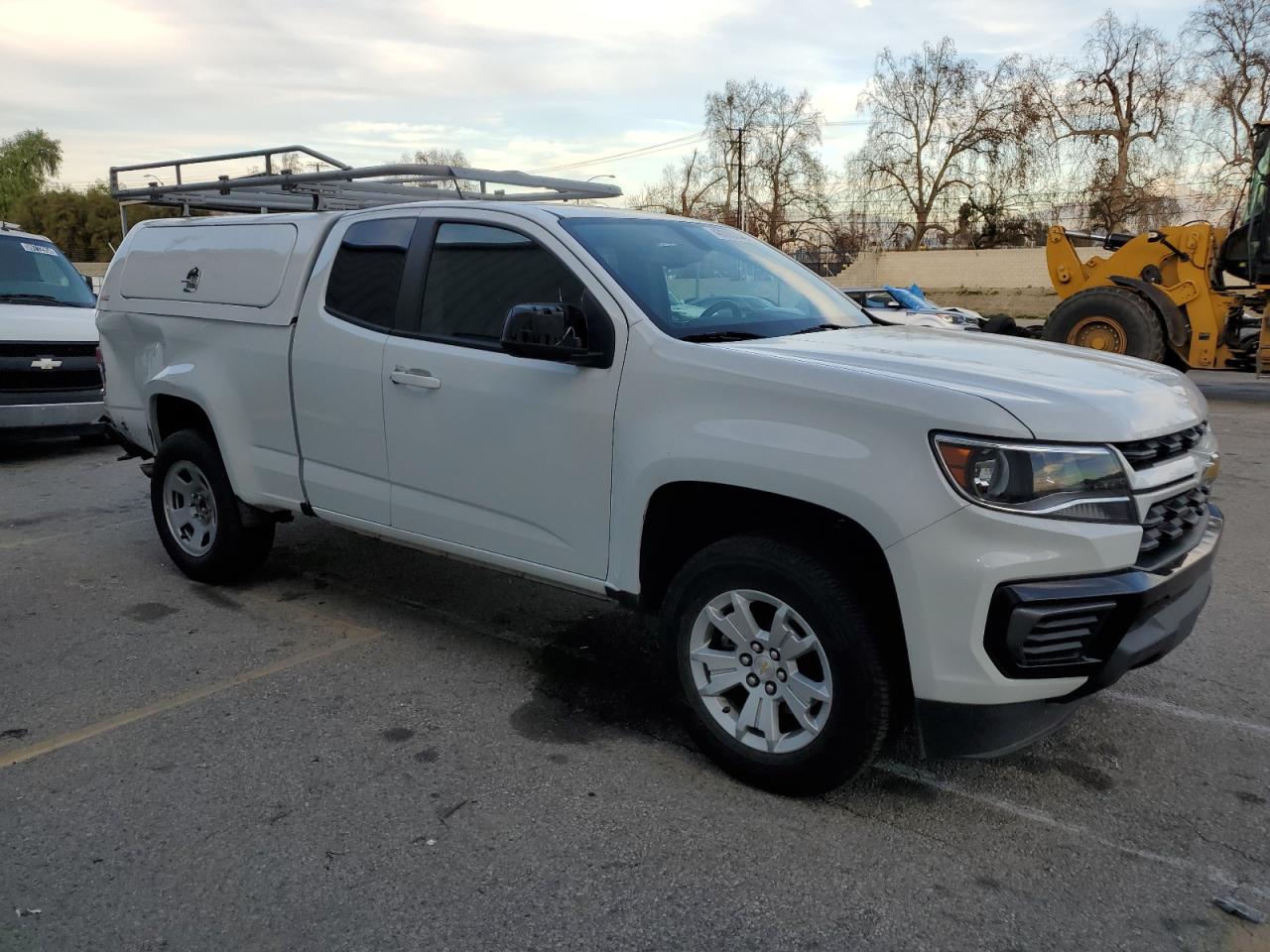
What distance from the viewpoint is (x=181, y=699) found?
4.11 meters

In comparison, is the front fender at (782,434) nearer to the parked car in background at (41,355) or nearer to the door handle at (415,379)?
the door handle at (415,379)

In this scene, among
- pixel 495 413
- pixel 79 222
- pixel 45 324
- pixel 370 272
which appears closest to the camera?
pixel 495 413

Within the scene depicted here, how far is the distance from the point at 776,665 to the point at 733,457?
0.68 m

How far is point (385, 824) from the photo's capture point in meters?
3.18

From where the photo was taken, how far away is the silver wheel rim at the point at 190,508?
5.46 metres

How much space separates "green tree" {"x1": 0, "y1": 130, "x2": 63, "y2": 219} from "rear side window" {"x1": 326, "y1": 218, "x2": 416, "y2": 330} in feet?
274

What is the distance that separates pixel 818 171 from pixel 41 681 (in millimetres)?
56673

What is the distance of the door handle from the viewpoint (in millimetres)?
4148

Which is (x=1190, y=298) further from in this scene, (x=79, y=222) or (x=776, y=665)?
(x=79, y=222)

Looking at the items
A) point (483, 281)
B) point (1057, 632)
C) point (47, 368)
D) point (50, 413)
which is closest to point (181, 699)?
point (483, 281)

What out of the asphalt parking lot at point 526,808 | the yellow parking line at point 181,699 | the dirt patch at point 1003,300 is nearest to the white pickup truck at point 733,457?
the asphalt parking lot at point 526,808

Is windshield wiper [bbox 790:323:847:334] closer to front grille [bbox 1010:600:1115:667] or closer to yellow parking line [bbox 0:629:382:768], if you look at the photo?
front grille [bbox 1010:600:1115:667]

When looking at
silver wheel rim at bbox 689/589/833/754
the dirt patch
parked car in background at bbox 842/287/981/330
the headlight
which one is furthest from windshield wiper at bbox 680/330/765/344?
the dirt patch

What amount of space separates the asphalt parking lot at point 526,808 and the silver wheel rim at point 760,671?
0.24 meters
